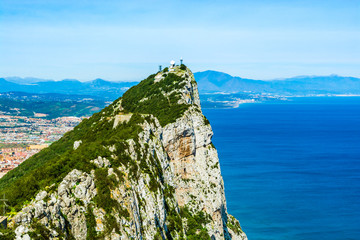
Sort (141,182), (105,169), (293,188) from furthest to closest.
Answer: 1. (293,188)
2. (141,182)
3. (105,169)

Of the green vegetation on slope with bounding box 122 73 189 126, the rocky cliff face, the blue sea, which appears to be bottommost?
the blue sea

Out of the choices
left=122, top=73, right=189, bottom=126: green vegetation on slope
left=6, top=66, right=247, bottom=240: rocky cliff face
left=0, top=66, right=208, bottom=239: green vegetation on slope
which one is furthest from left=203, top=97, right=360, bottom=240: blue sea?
left=0, top=66, right=208, bottom=239: green vegetation on slope

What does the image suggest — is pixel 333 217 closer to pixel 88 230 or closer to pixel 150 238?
pixel 150 238

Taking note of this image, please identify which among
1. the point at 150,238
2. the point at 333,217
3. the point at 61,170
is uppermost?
the point at 61,170

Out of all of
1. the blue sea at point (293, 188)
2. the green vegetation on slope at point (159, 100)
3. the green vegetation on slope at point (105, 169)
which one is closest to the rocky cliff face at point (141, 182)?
the green vegetation on slope at point (105, 169)

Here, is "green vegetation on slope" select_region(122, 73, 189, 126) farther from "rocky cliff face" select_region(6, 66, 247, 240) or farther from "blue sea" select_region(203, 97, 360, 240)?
"blue sea" select_region(203, 97, 360, 240)

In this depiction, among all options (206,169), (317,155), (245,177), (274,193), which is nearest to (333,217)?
(274,193)

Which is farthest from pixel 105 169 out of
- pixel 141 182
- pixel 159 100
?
pixel 159 100

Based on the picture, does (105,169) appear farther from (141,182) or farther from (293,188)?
(293,188)
